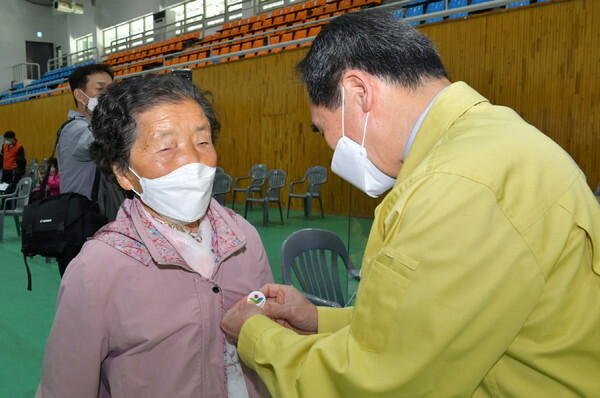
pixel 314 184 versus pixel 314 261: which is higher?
pixel 314 261

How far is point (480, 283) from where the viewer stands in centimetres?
71

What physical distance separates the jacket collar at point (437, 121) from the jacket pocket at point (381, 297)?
178 millimetres

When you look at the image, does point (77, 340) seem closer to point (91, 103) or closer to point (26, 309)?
point (91, 103)

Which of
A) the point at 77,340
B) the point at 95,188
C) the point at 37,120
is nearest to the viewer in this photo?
the point at 77,340

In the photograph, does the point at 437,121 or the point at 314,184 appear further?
the point at 314,184

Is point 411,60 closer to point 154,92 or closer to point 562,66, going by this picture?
point 154,92

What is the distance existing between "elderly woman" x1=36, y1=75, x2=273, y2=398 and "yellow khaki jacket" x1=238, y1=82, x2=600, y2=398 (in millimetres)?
530

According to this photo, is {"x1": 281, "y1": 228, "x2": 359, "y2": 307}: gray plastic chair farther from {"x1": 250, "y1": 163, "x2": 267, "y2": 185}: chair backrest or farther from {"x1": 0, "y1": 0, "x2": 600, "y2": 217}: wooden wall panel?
{"x1": 250, "y1": 163, "x2": 267, "y2": 185}: chair backrest

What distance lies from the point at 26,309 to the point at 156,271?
3.64m

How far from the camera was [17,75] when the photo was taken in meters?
22.8

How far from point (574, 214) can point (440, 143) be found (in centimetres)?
24

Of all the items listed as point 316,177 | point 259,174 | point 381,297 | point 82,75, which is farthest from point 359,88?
point 259,174

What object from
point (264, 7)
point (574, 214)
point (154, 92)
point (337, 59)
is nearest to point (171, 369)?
point (154, 92)

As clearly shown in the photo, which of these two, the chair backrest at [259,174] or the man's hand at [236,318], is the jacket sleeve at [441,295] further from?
the chair backrest at [259,174]
